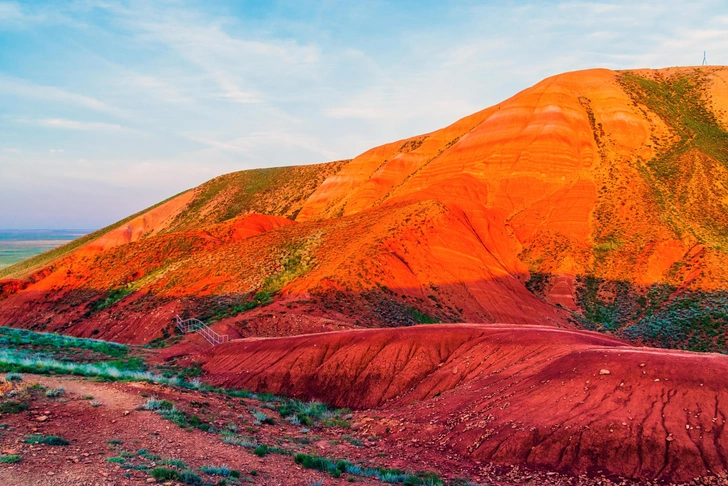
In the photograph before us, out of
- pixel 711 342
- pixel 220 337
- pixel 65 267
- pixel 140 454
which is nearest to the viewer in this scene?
pixel 140 454

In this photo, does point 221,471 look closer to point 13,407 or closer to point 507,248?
point 13,407

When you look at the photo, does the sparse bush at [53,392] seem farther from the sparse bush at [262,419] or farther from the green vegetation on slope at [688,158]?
the green vegetation on slope at [688,158]

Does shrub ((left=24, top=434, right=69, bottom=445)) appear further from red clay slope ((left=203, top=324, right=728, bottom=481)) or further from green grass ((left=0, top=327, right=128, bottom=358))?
green grass ((left=0, top=327, right=128, bottom=358))

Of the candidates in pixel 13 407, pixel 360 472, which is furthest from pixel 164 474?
pixel 13 407

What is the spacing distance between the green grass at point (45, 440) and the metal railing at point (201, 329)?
18699 millimetres

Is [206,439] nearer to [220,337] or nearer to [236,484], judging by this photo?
[236,484]

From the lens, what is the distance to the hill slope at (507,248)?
121 feet

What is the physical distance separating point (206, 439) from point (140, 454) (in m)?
2.19

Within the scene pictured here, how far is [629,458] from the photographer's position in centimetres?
1231

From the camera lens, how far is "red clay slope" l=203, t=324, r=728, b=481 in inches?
493

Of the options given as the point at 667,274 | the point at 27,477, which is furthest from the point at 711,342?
the point at 27,477

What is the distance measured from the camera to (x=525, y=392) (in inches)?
625

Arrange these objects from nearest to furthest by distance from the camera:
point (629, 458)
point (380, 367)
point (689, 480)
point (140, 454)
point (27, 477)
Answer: point (27, 477) → point (140, 454) → point (689, 480) → point (629, 458) → point (380, 367)

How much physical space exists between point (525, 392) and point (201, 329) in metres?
21.5
